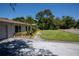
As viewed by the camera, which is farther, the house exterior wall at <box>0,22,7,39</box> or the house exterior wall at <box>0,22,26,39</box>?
the house exterior wall at <box>0,22,26,39</box>

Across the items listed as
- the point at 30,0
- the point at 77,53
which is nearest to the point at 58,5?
the point at 30,0

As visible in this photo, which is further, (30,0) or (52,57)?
(30,0)

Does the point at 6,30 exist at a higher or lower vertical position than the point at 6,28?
lower

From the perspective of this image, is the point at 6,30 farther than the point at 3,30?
Yes

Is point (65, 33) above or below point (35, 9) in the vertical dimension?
below

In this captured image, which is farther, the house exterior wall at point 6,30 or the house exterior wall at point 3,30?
the house exterior wall at point 6,30

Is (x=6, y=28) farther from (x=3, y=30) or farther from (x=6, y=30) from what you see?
(x=3, y=30)

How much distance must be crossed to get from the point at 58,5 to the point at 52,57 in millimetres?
3473

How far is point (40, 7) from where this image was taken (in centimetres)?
1016

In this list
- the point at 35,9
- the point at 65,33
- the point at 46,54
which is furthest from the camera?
the point at 65,33

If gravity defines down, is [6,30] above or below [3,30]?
below

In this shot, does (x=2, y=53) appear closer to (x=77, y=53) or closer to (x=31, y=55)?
(x=31, y=55)

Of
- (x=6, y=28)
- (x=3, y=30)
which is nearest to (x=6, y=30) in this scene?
(x=6, y=28)

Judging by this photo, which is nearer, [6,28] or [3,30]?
[3,30]
